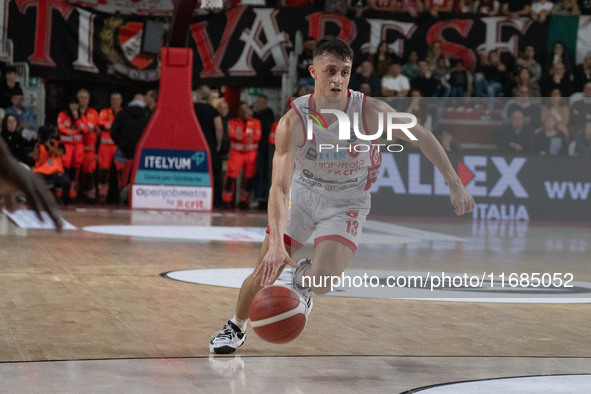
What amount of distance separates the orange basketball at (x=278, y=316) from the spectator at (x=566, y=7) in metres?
16.3

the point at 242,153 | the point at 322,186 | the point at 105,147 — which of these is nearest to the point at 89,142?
the point at 105,147

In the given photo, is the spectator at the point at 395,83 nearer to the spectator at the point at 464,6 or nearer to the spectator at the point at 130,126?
the spectator at the point at 464,6

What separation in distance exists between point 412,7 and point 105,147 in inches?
268

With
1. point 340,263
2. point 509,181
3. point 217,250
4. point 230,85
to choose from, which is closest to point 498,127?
point 509,181

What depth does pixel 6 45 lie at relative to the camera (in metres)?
17.2

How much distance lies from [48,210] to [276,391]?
89.6 inches

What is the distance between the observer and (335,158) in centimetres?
534

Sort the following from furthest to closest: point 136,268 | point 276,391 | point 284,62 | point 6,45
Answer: point 284,62, point 6,45, point 136,268, point 276,391

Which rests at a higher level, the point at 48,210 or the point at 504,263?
the point at 48,210

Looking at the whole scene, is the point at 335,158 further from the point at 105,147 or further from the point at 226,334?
the point at 105,147

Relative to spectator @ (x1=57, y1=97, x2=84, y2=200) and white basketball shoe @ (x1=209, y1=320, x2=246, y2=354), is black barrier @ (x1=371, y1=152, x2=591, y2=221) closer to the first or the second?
spectator @ (x1=57, y1=97, x2=84, y2=200)

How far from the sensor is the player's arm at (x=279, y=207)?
4754 mm

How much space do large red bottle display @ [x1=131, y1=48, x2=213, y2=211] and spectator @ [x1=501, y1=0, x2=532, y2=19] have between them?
7275 mm

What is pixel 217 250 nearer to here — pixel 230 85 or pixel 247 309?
pixel 247 309
